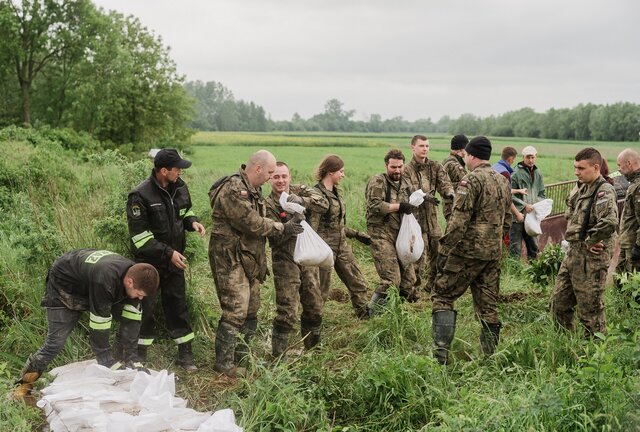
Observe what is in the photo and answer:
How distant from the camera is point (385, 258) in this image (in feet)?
21.1

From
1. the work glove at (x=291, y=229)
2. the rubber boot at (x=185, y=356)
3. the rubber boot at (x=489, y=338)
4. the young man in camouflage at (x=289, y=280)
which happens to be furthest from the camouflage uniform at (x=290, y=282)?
the rubber boot at (x=489, y=338)

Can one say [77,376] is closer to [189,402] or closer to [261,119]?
[189,402]

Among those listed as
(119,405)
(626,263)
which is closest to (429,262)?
(626,263)

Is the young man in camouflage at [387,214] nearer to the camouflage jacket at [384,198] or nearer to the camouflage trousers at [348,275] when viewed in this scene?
the camouflage jacket at [384,198]

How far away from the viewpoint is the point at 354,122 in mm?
77375

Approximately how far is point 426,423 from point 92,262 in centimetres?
268

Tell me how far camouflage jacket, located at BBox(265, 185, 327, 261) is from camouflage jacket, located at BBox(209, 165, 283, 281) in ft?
0.63

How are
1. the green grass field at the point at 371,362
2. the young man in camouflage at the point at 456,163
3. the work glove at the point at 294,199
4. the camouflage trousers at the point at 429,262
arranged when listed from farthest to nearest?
the young man in camouflage at the point at 456,163 < the camouflage trousers at the point at 429,262 < the work glove at the point at 294,199 < the green grass field at the point at 371,362

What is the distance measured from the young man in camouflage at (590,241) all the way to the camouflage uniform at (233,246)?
102 inches

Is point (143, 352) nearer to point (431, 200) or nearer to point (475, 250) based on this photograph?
point (475, 250)

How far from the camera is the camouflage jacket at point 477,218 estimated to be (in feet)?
Answer: 16.5

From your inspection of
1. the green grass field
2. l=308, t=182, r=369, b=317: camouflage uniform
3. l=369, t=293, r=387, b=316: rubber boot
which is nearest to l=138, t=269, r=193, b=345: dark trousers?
the green grass field

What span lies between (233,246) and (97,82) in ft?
99.5

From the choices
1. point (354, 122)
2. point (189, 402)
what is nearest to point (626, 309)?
point (189, 402)
